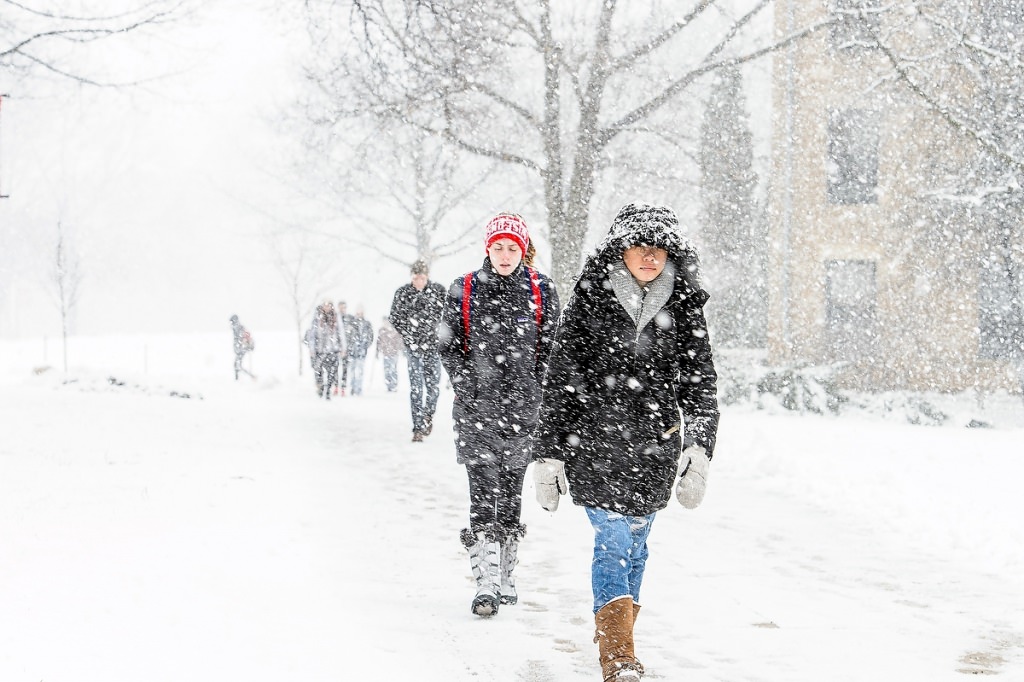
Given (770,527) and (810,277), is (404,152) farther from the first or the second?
(770,527)

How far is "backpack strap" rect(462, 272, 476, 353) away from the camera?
18.5 feet

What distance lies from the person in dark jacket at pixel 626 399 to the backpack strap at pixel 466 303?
4.69ft

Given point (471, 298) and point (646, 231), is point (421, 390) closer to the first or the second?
point (471, 298)

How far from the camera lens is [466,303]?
18.6 ft

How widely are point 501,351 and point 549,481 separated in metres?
1.51

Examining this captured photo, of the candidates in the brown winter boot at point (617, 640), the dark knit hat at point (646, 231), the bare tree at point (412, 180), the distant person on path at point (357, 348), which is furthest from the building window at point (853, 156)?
the brown winter boot at point (617, 640)

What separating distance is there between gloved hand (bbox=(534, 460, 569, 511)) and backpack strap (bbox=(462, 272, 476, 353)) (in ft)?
5.10

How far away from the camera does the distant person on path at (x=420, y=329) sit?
26.7 ft

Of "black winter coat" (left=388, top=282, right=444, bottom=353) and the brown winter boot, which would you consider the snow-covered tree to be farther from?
the brown winter boot

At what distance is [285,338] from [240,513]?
45984 millimetres

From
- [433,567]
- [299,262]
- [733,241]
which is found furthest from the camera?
[299,262]

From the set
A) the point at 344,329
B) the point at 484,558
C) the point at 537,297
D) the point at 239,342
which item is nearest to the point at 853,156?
the point at 344,329

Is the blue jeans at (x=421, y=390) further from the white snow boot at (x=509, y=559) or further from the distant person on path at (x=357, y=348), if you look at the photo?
the distant person on path at (x=357, y=348)

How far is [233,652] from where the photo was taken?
14.5ft
